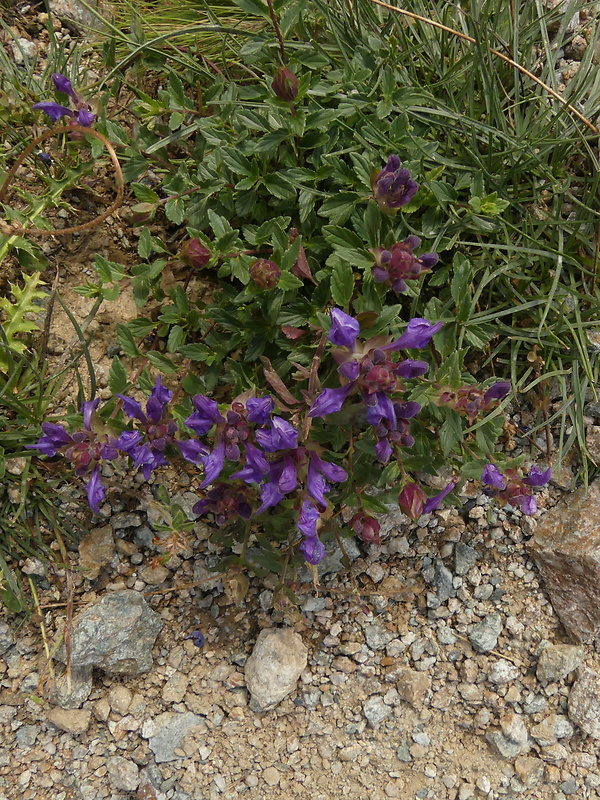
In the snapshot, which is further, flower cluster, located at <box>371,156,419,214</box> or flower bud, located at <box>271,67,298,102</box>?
flower bud, located at <box>271,67,298,102</box>

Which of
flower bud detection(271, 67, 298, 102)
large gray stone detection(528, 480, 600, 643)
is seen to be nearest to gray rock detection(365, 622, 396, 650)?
large gray stone detection(528, 480, 600, 643)

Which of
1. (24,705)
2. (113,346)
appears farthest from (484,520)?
(24,705)

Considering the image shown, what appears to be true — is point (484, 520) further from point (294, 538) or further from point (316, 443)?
point (316, 443)

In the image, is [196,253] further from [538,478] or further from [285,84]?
[538,478]

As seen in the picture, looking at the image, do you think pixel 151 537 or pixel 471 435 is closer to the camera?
pixel 471 435

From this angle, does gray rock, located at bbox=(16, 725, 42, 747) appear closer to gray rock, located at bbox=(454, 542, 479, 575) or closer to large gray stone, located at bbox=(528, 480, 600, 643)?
gray rock, located at bbox=(454, 542, 479, 575)

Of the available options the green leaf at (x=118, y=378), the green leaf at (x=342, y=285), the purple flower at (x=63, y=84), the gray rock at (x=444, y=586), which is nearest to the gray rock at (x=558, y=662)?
the gray rock at (x=444, y=586)
